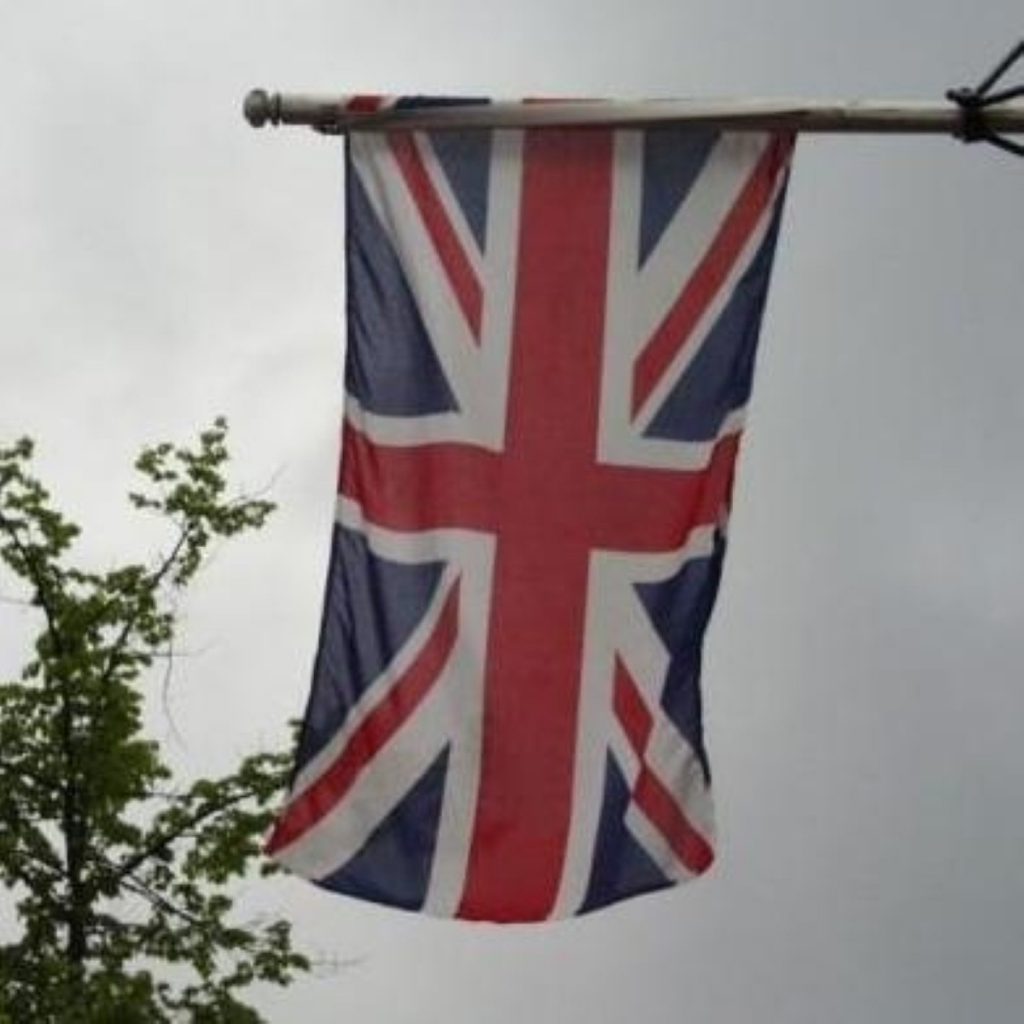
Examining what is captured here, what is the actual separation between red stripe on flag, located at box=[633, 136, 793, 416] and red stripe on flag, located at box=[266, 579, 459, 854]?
1.33m

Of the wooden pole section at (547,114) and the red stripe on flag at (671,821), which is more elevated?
the wooden pole section at (547,114)

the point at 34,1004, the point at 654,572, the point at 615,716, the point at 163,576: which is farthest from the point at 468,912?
the point at 163,576

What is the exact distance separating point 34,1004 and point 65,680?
295cm

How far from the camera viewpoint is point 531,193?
8648mm

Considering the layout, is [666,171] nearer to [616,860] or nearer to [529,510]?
[529,510]

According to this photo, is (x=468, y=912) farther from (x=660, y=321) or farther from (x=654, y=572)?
(x=660, y=321)

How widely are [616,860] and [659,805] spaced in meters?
0.25

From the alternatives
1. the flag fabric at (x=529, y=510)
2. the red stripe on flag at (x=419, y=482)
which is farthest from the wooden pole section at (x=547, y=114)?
the red stripe on flag at (x=419, y=482)

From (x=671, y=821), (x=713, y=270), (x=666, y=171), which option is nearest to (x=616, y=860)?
(x=671, y=821)

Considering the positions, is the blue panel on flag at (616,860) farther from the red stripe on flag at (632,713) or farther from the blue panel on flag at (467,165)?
the blue panel on flag at (467,165)

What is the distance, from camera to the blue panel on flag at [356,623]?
318 inches

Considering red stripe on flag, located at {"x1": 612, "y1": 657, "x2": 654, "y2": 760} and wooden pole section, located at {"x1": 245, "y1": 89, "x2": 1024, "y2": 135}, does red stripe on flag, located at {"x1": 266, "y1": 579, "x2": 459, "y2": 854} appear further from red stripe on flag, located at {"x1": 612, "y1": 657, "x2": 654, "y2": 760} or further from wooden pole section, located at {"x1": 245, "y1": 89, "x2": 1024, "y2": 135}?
wooden pole section, located at {"x1": 245, "y1": 89, "x2": 1024, "y2": 135}

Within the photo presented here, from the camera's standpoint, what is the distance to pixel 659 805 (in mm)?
8078

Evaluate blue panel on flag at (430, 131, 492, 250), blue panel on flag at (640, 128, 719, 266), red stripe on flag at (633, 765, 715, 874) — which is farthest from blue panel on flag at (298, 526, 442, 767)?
blue panel on flag at (640, 128, 719, 266)
